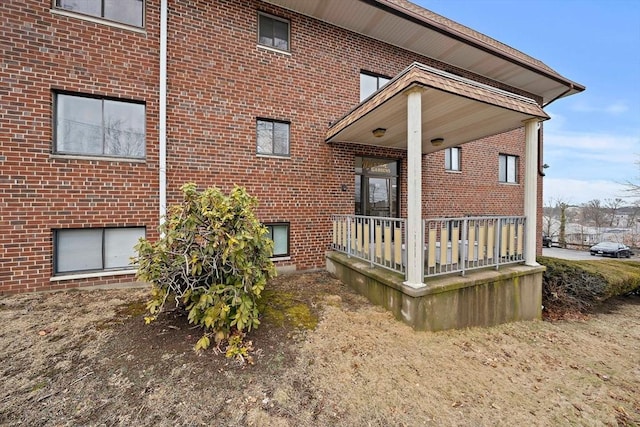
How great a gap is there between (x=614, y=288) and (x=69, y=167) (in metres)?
11.9

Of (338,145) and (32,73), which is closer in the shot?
(32,73)

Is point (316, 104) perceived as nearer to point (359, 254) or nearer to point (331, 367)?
point (359, 254)

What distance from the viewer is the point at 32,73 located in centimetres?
461

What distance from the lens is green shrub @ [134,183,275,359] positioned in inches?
120

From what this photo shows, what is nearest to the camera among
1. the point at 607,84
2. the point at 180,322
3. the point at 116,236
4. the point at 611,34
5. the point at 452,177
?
the point at 180,322

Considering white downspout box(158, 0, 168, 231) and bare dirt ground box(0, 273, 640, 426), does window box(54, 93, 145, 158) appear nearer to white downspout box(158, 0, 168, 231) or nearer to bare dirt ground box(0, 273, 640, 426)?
white downspout box(158, 0, 168, 231)

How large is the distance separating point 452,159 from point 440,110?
4986mm

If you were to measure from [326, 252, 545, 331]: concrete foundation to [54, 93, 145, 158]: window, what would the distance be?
16.6 ft

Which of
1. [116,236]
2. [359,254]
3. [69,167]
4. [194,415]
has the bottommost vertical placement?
[194,415]

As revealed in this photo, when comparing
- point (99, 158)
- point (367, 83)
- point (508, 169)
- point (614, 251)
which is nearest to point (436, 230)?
point (367, 83)

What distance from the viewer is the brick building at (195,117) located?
459 cm

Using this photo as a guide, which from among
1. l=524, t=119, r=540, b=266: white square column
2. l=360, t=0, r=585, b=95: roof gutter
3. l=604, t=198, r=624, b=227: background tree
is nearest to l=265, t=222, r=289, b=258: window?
l=524, t=119, r=540, b=266: white square column

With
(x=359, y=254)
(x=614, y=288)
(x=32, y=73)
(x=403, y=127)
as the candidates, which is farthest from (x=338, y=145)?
(x=614, y=288)

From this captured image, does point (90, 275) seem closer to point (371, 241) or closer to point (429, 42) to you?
point (371, 241)
